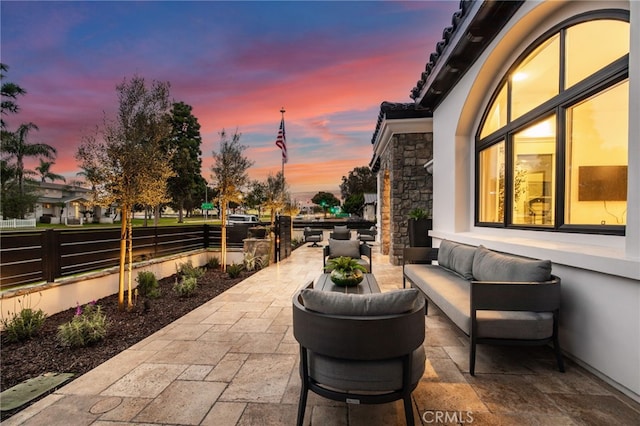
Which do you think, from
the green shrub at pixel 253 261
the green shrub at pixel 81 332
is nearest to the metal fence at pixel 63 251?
the green shrub at pixel 81 332

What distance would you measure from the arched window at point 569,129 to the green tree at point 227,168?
19.7ft

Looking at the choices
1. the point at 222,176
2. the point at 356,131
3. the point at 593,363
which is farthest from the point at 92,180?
the point at 356,131

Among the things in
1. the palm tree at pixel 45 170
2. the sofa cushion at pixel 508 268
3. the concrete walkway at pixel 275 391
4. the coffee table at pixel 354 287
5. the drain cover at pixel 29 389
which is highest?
the palm tree at pixel 45 170

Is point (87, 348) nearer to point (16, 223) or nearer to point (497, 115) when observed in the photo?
point (497, 115)

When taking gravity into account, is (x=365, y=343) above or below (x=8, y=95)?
below

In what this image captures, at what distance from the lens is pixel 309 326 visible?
5.78 ft

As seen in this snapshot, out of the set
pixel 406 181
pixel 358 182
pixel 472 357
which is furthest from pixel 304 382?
pixel 358 182

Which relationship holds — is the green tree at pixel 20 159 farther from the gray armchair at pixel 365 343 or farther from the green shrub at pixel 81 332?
the gray armchair at pixel 365 343

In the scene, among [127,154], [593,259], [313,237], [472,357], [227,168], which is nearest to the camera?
[593,259]

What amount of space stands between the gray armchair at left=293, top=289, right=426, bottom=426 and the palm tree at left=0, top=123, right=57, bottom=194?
25.7 m

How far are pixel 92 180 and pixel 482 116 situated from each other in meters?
6.33

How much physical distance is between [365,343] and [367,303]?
22 cm

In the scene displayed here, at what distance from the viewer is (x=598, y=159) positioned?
2967 mm

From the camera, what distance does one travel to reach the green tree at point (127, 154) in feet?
13.4
